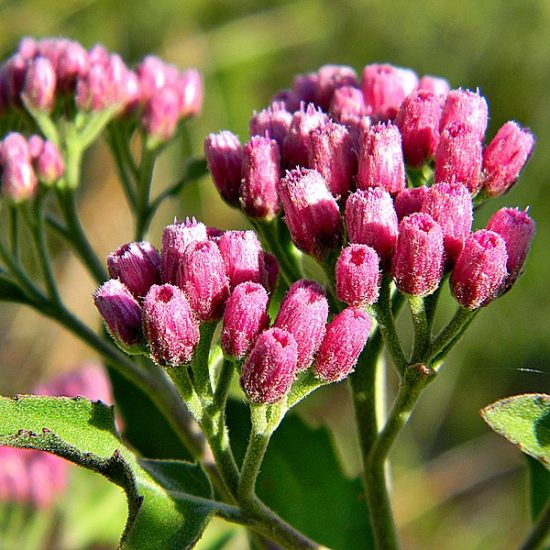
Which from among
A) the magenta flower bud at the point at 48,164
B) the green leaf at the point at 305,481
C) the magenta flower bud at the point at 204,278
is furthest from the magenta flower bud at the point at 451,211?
the magenta flower bud at the point at 48,164

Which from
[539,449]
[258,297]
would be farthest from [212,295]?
[539,449]

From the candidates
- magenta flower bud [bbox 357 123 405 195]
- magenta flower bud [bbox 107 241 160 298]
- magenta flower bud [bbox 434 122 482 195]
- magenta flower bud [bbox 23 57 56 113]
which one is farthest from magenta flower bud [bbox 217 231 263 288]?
magenta flower bud [bbox 23 57 56 113]

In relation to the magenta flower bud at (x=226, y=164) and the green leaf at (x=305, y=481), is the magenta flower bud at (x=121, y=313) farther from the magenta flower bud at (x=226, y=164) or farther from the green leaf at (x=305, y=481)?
the green leaf at (x=305, y=481)

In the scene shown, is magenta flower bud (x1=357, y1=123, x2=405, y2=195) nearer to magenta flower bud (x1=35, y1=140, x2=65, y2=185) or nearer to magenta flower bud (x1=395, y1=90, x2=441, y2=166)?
magenta flower bud (x1=395, y1=90, x2=441, y2=166)

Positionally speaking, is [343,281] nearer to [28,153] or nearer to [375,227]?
[375,227]

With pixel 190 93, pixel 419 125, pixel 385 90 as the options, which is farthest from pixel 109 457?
pixel 190 93

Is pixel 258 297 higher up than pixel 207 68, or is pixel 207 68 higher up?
pixel 207 68
